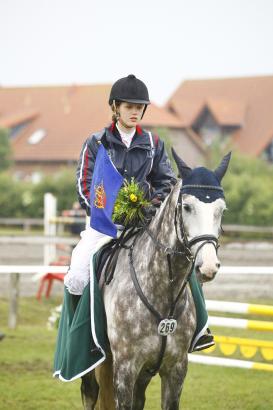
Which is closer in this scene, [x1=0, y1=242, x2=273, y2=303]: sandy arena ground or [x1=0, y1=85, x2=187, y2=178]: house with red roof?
[x1=0, y1=242, x2=273, y2=303]: sandy arena ground

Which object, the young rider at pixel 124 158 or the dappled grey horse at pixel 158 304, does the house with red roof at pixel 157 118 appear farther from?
the dappled grey horse at pixel 158 304

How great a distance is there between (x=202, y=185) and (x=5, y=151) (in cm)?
6220

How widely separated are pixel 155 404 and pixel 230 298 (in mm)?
7691

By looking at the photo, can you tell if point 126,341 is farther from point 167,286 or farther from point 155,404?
point 155,404

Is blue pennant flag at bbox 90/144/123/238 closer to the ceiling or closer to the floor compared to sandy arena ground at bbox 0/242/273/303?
closer to the ceiling

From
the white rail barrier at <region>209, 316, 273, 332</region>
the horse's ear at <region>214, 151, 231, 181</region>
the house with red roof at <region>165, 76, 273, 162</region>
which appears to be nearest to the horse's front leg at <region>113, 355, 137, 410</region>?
the horse's ear at <region>214, 151, 231, 181</region>

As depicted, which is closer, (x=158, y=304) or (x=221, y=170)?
(x=221, y=170)

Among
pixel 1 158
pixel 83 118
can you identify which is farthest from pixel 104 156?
pixel 83 118

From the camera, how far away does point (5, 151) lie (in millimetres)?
66375

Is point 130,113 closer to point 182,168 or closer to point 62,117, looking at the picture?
point 182,168

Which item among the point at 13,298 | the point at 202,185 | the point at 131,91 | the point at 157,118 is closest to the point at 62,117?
the point at 157,118

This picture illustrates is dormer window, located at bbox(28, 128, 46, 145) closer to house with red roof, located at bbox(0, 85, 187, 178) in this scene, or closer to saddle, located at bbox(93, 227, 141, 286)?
house with red roof, located at bbox(0, 85, 187, 178)

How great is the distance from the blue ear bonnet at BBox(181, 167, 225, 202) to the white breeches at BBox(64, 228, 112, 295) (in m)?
1.00

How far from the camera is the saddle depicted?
5867 mm
